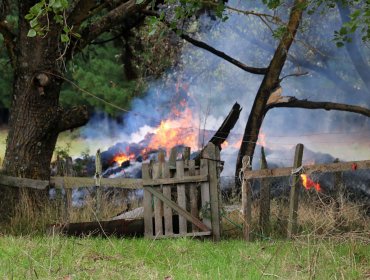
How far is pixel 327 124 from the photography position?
22.2 meters

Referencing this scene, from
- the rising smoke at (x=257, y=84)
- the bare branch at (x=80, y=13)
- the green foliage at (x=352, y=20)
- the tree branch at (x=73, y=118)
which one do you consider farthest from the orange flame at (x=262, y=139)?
the bare branch at (x=80, y=13)

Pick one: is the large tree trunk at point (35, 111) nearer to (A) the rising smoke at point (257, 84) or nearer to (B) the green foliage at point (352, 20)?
(B) the green foliage at point (352, 20)

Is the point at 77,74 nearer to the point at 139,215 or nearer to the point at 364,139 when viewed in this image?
the point at 364,139

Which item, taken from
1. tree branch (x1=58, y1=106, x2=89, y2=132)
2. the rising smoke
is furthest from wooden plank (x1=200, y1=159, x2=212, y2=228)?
the rising smoke

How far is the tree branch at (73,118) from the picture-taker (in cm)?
1063

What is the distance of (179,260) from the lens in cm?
661

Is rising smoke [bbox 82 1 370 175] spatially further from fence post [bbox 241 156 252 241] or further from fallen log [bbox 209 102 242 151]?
fence post [bbox 241 156 252 241]

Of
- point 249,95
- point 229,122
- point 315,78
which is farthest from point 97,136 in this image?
point 229,122

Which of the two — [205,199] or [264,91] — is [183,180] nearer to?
[205,199]

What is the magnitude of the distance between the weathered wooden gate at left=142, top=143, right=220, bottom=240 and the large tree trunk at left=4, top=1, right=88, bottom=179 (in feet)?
7.39

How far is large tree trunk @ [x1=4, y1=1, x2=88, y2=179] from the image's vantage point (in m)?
10.4

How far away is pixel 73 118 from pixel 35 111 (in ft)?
2.25

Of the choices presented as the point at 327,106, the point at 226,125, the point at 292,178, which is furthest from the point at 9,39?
the point at 327,106

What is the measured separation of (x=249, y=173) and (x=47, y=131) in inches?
154
